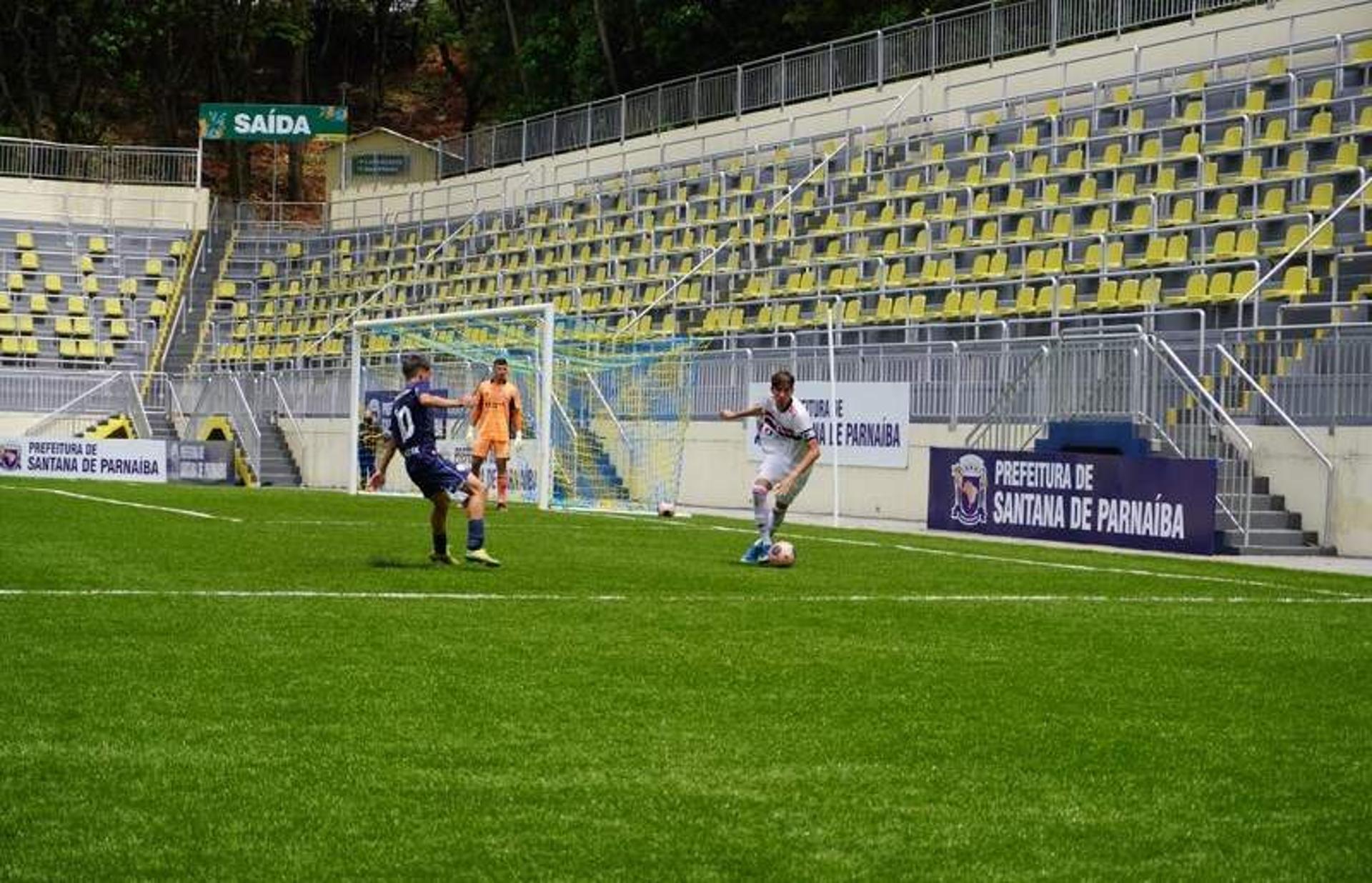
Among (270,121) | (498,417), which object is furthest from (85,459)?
(498,417)

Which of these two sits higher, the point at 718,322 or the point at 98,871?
the point at 718,322

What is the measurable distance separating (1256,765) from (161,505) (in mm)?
22630

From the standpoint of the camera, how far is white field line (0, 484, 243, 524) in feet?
86.6

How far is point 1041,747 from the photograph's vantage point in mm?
8922

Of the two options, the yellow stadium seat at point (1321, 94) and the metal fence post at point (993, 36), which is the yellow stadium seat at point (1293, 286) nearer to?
the yellow stadium seat at point (1321, 94)

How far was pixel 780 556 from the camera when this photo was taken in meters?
19.6

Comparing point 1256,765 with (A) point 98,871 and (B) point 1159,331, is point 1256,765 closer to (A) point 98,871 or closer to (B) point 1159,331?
(A) point 98,871

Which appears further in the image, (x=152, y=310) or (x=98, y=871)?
(x=152, y=310)

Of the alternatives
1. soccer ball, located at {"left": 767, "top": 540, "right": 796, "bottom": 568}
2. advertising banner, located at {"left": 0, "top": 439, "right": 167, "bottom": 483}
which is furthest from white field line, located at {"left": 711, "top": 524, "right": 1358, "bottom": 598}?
advertising banner, located at {"left": 0, "top": 439, "right": 167, "bottom": 483}

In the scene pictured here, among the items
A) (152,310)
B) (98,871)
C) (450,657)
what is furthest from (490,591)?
(152,310)

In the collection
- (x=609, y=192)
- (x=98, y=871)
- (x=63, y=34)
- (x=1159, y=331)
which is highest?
(x=63, y=34)

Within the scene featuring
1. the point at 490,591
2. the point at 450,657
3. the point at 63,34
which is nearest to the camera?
the point at 450,657

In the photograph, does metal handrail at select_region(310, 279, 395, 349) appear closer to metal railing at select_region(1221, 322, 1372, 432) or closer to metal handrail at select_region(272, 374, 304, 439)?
metal handrail at select_region(272, 374, 304, 439)

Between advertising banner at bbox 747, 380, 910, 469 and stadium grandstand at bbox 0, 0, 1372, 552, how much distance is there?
266 millimetres
